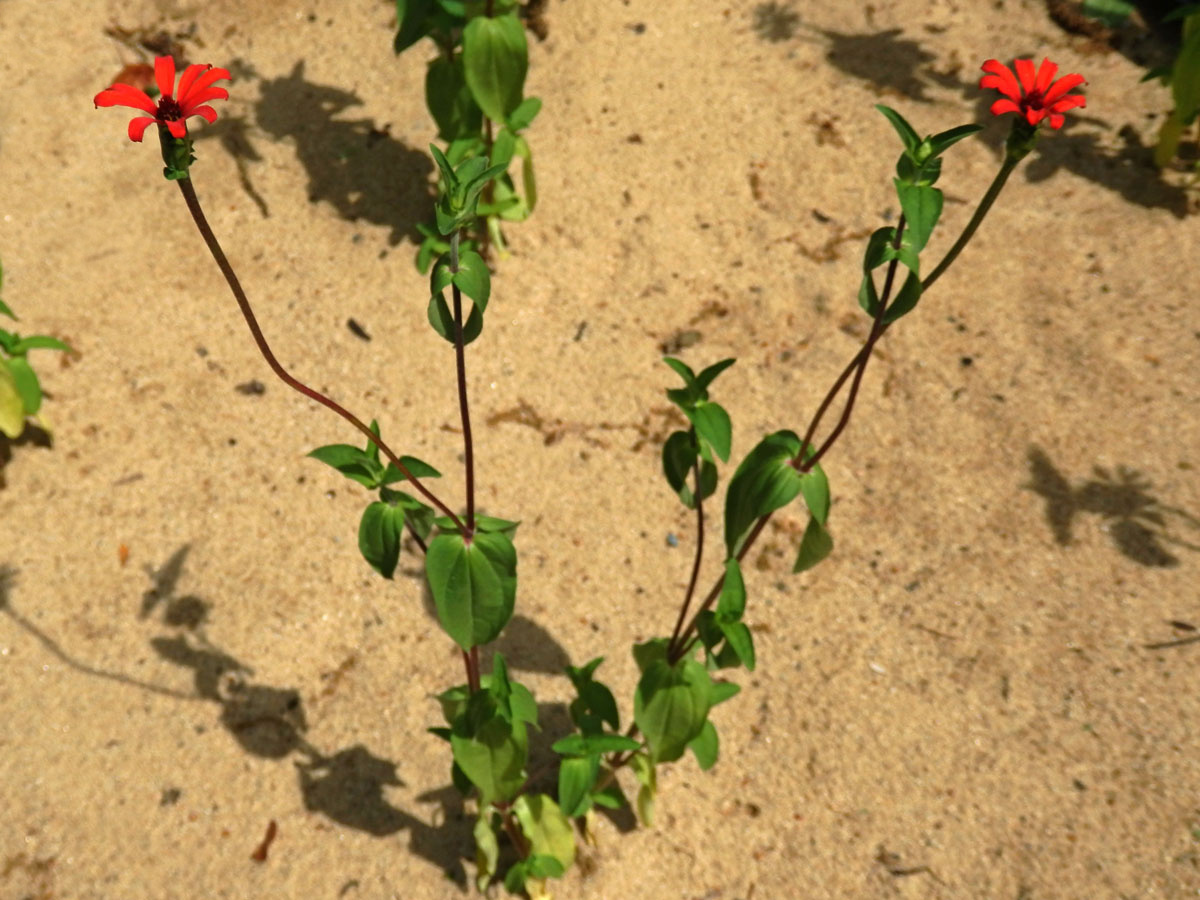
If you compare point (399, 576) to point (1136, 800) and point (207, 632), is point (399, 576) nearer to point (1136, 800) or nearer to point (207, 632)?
point (207, 632)

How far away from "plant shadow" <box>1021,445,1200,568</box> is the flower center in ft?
7.55

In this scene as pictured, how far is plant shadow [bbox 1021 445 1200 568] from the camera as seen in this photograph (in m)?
2.72

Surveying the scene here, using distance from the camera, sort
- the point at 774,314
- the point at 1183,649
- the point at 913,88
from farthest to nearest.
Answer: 1. the point at 913,88
2. the point at 774,314
3. the point at 1183,649

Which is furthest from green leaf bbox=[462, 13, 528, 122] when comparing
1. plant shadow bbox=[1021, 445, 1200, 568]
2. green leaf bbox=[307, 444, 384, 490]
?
plant shadow bbox=[1021, 445, 1200, 568]

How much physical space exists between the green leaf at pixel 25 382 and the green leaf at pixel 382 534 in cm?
150

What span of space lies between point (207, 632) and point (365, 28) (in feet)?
7.54

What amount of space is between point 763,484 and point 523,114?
64.8 inches

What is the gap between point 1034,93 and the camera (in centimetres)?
142

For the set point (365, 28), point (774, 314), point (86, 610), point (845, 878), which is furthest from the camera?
point (365, 28)

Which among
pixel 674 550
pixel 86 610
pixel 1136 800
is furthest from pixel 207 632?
pixel 1136 800

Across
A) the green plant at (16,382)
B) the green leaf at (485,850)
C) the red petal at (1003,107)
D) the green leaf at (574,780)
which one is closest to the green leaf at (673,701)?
the green leaf at (574,780)

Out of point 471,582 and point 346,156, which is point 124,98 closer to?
point 471,582

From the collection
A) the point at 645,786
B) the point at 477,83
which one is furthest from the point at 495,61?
the point at 645,786

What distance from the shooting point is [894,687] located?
2580mm
